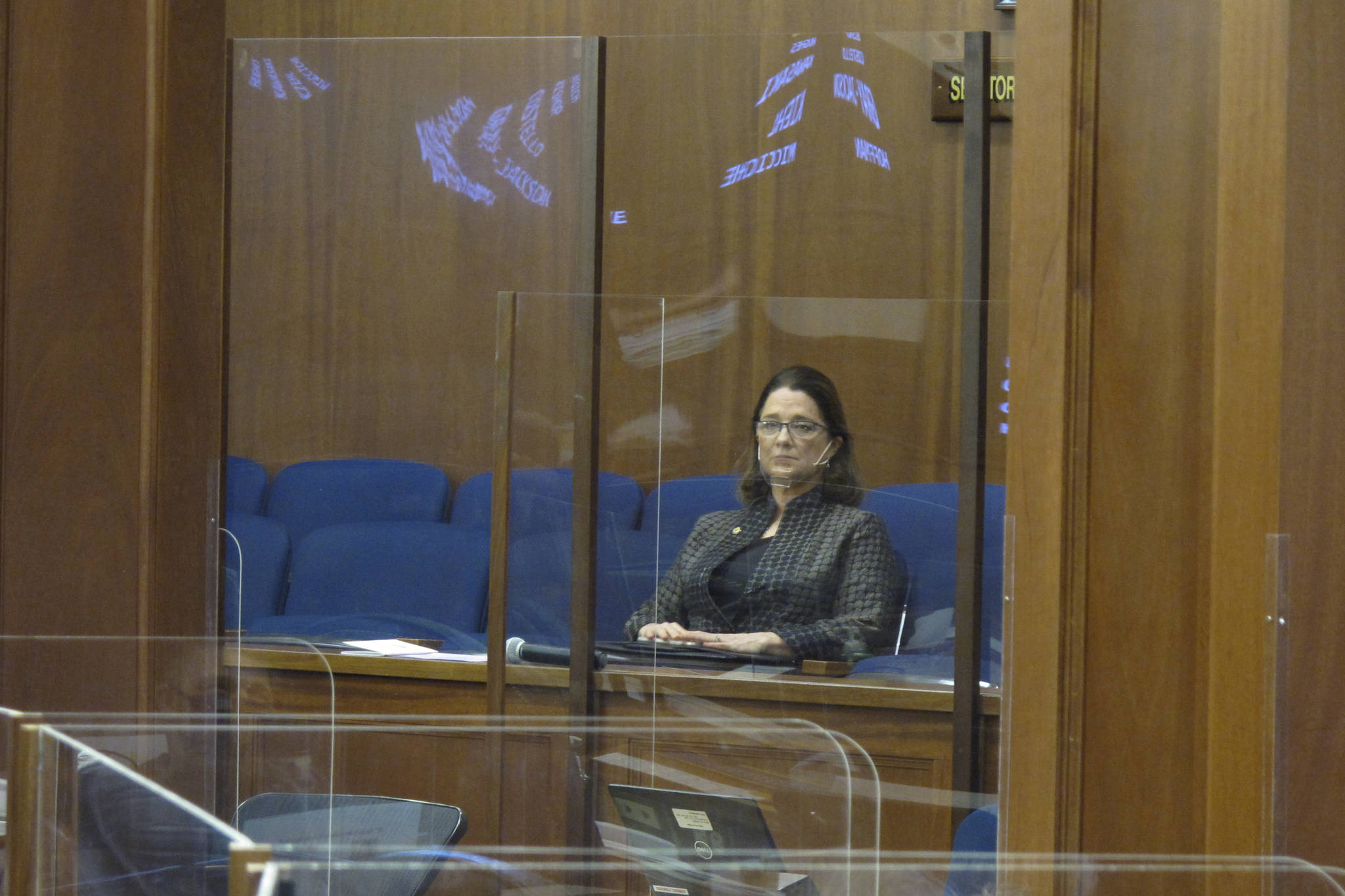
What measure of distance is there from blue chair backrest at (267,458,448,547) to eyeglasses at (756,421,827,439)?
25.1 inches

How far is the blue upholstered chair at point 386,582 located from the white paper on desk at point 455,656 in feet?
0.08

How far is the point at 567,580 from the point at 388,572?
477 millimetres

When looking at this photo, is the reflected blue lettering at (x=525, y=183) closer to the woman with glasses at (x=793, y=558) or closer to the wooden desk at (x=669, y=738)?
the woman with glasses at (x=793, y=558)

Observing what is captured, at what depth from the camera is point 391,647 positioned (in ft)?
7.08

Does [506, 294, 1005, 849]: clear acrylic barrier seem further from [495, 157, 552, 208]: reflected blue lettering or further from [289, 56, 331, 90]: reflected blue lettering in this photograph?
[289, 56, 331, 90]: reflected blue lettering

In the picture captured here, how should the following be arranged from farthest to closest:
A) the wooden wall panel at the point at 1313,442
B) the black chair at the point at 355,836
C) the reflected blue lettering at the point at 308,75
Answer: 1. the reflected blue lettering at the point at 308,75
2. the wooden wall panel at the point at 1313,442
3. the black chair at the point at 355,836

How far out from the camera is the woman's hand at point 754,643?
1.71 meters

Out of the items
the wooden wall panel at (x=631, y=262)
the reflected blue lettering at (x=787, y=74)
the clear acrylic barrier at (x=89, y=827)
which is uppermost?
the reflected blue lettering at (x=787, y=74)

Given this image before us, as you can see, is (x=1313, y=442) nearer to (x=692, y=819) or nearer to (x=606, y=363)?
(x=692, y=819)

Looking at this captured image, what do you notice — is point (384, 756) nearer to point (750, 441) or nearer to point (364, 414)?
point (750, 441)

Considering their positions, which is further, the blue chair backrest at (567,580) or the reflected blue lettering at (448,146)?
the reflected blue lettering at (448,146)

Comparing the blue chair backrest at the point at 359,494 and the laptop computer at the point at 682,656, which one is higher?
the blue chair backrest at the point at 359,494

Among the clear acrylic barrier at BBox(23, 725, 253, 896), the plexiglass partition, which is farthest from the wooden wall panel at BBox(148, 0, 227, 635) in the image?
the clear acrylic barrier at BBox(23, 725, 253, 896)

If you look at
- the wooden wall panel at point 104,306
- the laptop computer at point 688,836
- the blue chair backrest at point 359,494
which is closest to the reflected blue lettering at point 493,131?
the blue chair backrest at point 359,494
